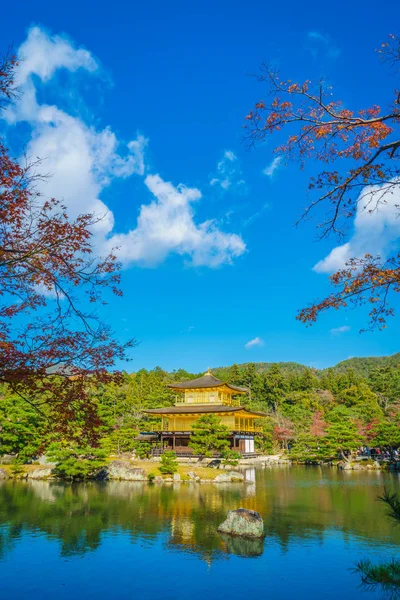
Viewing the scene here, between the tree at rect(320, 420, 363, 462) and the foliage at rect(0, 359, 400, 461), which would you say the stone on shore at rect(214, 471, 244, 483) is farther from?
the tree at rect(320, 420, 363, 462)

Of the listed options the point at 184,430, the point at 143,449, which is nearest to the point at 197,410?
the point at 184,430

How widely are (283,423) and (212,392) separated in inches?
403

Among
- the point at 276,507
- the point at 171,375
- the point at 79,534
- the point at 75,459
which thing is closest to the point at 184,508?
the point at 276,507

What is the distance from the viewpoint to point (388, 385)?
49406 millimetres

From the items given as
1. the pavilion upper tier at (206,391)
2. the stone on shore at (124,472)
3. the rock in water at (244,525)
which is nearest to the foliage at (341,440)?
the pavilion upper tier at (206,391)

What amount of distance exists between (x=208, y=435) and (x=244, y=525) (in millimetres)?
15525

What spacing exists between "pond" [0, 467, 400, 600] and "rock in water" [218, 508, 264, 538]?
0.32 meters

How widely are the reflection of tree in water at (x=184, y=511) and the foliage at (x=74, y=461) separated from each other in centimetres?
131

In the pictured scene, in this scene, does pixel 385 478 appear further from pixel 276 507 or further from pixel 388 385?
pixel 388 385

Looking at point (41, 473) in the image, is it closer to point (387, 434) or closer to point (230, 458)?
point (230, 458)

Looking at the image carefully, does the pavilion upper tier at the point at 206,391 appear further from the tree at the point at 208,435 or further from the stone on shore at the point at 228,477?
the stone on shore at the point at 228,477

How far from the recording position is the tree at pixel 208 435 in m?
26.7

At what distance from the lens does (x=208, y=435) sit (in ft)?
88.2

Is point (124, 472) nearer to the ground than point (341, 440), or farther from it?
nearer to the ground
